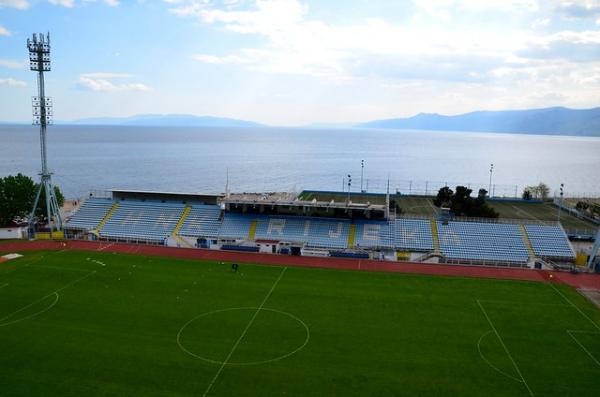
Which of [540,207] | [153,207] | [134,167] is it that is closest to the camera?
[153,207]

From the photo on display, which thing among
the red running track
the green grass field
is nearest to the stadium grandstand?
the red running track

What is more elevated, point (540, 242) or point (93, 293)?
point (540, 242)

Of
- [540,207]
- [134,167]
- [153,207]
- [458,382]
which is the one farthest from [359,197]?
[134,167]

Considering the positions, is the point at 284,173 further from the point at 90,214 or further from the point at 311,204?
the point at 311,204

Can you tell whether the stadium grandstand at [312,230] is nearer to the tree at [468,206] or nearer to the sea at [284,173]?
the tree at [468,206]

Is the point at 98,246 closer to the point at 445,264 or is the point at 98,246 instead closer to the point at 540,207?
the point at 445,264

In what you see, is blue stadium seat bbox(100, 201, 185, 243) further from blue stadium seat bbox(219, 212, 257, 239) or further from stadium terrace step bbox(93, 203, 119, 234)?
blue stadium seat bbox(219, 212, 257, 239)

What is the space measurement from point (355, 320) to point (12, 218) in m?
48.4

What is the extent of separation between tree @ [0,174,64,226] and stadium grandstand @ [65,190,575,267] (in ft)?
21.1

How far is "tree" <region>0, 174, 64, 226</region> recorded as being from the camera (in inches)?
2221

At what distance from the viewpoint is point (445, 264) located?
150 feet

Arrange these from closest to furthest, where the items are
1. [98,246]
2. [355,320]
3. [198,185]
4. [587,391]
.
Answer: [587,391]
[355,320]
[98,246]
[198,185]

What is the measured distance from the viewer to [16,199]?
5712 cm

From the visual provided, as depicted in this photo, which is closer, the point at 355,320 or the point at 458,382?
the point at 458,382
